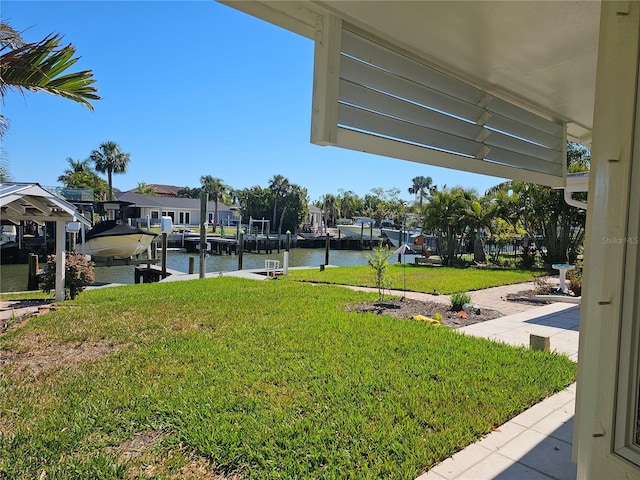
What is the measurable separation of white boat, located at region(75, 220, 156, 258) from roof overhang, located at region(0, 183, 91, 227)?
12.5 m

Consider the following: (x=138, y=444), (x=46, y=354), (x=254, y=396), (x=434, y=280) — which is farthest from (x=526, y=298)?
(x=46, y=354)

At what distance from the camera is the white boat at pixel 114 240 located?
20.8 meters

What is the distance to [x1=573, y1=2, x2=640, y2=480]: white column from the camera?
122 cm

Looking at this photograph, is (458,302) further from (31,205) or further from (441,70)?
(31,205)

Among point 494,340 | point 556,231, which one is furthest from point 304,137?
point 556,231

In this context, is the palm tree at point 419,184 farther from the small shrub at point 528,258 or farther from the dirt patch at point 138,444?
the dirt patch at point 138,444

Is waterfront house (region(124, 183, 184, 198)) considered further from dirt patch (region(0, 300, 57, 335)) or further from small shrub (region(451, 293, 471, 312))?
small shrub (region(451, 293, 471, 312))

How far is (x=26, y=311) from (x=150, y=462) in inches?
269

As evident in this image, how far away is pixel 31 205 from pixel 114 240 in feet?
45.1

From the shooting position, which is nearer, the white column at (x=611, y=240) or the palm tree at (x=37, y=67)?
the white column at (x=611, y=240)

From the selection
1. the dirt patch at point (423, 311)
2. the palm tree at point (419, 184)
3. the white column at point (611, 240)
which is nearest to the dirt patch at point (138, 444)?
the white column at point (611, 240)

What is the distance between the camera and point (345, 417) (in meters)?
3.13

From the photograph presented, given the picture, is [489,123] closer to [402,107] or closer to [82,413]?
[402,107]

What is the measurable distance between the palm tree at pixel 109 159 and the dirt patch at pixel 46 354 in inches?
1798
